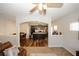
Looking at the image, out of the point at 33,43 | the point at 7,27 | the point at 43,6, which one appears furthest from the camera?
the point at 33,43

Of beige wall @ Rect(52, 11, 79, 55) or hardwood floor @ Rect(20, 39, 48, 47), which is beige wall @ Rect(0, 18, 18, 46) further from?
beige wall @ Rect(52, 11, 79, 55)

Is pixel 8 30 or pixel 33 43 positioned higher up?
pixel 8 30

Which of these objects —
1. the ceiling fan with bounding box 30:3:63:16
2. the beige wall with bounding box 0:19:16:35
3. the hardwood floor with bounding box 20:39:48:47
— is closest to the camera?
the ceiling fan with bounding box 30:3:63:16

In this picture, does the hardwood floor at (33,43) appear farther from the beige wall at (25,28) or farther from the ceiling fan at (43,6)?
the ceiling fan at (43,6)

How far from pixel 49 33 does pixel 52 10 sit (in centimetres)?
58

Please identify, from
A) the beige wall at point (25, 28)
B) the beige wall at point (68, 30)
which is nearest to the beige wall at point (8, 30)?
the beige wall at point (25, 28)

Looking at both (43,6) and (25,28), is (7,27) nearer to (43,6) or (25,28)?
(25,28)

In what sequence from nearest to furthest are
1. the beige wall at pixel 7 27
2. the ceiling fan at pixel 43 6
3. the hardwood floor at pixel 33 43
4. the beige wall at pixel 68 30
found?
the ceiling fan at pixel 43 6 < the beige wall at pixel 7 27 < the beige wall at pixel 68 30 < the hardwood floor at pixel 33 43

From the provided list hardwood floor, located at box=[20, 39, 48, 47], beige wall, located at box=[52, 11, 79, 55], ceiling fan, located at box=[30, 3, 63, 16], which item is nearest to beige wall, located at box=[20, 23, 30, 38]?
hardwood floor, located at box=[20, 39, 48, 47]

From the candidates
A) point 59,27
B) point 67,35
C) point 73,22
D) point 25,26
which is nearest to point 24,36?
point 25,26

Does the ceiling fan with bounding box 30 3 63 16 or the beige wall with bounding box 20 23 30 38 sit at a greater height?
the ceiling fan with bounding box 30 3 63 16

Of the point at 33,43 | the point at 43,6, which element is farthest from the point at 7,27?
the point at 43,6

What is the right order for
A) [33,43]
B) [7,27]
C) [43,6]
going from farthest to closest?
[33,43] < [7,27] < [43,6]

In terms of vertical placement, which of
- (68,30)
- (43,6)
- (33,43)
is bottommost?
(33,43)
